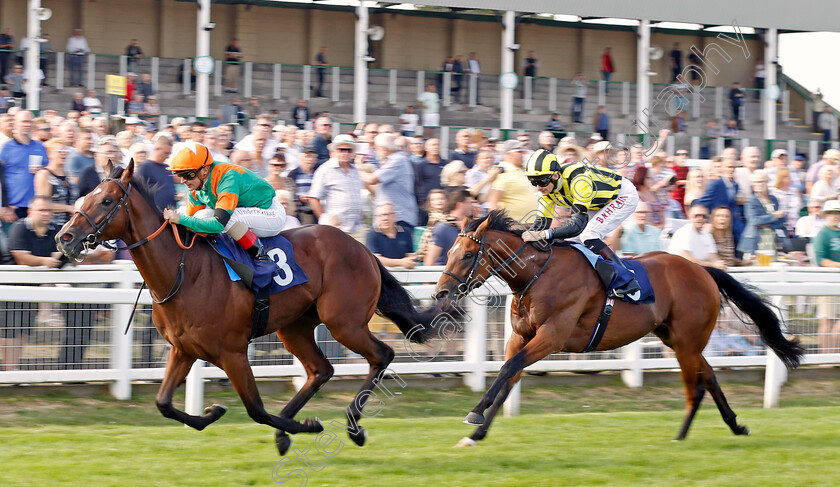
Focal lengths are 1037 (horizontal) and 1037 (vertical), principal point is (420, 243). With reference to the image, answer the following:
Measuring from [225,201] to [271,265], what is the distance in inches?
16.3

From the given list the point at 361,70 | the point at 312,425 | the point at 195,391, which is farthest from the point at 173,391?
the point at 361,70

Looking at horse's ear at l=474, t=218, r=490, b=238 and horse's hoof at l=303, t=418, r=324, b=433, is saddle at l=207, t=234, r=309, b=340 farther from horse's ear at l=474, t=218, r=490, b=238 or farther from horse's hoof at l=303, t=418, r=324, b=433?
horse's ear at l=474, t=218, r=490, b=238

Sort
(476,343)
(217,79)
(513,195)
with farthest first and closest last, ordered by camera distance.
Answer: (217,79)
(513,195)
(476,343)

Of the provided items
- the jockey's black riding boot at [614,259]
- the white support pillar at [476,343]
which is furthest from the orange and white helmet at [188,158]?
the white support pillar at [476,343]

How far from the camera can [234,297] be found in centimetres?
499

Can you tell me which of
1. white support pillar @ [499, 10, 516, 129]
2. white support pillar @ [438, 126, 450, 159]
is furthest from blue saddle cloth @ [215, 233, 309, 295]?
white support pillar @ [499, 10, 516, 129]

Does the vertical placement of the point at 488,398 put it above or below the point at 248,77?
below

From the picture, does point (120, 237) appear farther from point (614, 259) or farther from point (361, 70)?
point (361, 70)

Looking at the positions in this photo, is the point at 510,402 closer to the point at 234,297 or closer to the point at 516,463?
the point at 516,463

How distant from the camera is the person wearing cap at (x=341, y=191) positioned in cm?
759

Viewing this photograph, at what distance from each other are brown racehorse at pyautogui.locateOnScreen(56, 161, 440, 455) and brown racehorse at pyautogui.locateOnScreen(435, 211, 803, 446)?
1.70 ft

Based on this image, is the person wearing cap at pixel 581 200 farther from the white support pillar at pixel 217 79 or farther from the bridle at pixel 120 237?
the white support pillar at pixel 217 79

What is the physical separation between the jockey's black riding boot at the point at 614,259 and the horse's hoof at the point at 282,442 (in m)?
1.93

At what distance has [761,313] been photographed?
6.34 metres
